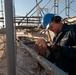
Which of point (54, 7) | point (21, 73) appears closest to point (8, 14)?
point (21, 73)

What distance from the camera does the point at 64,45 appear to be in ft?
4.55

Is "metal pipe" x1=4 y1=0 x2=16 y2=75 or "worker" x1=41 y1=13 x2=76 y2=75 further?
"worker" x1=41 y1=13 x2=76 y2=75

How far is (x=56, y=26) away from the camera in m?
1.46

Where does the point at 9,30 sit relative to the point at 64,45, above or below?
above

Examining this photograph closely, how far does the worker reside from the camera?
3.92 ft

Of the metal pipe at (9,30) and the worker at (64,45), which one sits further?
the worker at (64,45)

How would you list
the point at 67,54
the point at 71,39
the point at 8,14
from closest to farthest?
1. the point at 8,14
2. the point at 67,54
3. the point at 71,39

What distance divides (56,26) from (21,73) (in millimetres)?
889

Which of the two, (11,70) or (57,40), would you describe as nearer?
(11,70)

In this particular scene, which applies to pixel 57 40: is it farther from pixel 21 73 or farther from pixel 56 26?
pixel 21 73

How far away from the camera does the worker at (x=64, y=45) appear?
120 centimetres

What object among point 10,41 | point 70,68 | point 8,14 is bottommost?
point 70,68

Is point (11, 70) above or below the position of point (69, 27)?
below

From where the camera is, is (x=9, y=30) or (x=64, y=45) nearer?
(x=9, y=30)
